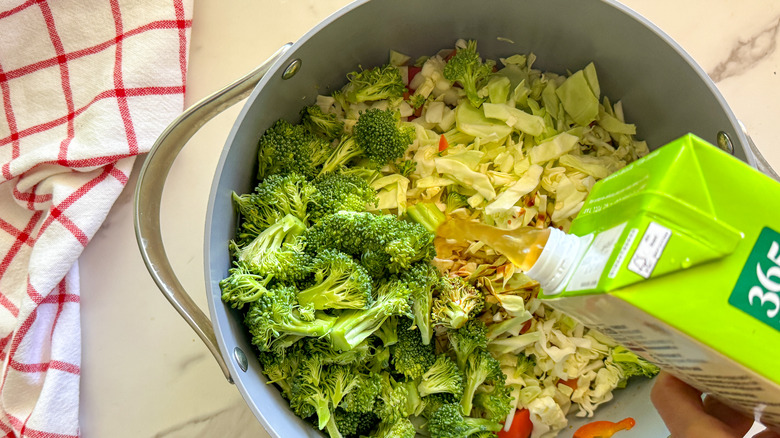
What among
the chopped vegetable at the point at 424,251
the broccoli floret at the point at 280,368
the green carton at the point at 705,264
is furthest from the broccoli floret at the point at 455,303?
the green carton at the point at 705,264

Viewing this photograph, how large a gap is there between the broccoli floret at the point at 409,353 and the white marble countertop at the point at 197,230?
17.9 inches

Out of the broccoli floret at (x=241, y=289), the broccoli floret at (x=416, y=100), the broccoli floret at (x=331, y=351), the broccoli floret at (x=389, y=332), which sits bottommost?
the broccoli floret at (x=331, y=351)

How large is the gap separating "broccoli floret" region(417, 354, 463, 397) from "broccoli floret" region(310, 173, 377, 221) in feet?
1.23

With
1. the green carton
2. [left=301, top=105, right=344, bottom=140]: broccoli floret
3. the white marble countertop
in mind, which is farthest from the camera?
the white marble countertop

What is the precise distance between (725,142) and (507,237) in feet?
1.53

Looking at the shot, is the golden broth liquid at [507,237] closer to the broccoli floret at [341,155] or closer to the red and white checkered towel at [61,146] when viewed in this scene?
the broccoli floret at [341,155]

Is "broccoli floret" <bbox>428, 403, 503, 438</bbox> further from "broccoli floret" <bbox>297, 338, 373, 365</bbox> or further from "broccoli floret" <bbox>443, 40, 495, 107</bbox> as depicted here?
"broccoli floret" <bbox>443, 40, 495, 107</bbox>

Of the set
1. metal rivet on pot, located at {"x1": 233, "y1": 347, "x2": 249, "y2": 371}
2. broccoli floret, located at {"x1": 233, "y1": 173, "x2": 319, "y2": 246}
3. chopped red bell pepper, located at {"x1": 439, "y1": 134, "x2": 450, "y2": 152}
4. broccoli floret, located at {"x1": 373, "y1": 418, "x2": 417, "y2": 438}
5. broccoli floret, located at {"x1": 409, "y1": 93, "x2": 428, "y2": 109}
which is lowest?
broccoli floret, located at {"x1": 373, "y1": 418, "x2": 417, "y2": 438}

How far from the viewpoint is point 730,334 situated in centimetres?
69

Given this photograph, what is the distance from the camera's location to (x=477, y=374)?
1297 millimetres

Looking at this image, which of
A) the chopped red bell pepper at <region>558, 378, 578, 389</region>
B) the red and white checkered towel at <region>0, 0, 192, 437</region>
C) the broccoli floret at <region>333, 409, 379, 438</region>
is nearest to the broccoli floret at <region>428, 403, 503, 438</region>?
the broccoli floret at <region>333, 409, 379, 438</region>

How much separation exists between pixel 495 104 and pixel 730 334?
2.74ft

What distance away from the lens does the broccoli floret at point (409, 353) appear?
127cm

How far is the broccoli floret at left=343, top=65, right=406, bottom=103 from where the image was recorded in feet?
4.63
